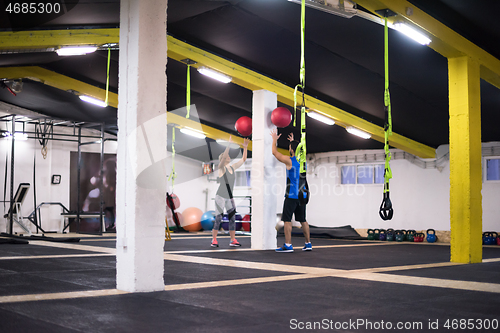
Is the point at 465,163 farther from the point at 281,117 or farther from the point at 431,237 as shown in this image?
the point at 431,237

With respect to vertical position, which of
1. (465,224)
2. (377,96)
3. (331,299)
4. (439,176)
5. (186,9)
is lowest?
(331,299)

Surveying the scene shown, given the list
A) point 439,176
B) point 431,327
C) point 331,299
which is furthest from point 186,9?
point 439,176

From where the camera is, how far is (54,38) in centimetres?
795

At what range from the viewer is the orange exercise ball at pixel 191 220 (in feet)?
Result: 52.3

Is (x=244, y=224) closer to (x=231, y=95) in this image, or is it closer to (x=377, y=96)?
(x=231, y=95)

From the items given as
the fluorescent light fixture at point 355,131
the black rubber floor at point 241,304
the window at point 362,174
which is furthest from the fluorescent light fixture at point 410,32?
the window at point 362,174

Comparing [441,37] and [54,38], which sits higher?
[54,38]

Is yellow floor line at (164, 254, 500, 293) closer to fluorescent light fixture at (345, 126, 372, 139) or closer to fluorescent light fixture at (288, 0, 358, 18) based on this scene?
fluorescent light fixture at (288, 0, 358, 18)

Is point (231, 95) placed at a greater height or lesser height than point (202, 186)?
greater

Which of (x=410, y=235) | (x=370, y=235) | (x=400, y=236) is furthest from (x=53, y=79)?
(x=410, y=235)

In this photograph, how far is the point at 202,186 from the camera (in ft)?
61.6

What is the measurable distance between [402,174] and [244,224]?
521cm

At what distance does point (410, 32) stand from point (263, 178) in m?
3.70

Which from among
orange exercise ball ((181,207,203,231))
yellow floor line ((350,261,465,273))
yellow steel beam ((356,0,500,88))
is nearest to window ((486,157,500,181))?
yellow steel beam ((356,0,500,88))
